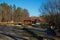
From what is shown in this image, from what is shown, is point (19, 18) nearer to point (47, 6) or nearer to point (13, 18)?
point (13, 18)

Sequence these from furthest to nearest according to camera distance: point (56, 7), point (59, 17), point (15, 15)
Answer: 1. point (15, 15)
2. point (56, 7)
3. point (59, 17)

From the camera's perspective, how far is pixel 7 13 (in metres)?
75.7

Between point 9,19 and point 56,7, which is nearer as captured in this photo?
point 56,7

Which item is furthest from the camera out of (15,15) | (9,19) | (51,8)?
(15,15)

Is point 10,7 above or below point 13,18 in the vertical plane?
above

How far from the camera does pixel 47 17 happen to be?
99.3 ft

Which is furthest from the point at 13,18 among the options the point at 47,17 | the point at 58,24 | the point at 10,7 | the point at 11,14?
the point at 58,24

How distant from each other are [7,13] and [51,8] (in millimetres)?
48797

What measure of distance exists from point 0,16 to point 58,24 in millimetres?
45721

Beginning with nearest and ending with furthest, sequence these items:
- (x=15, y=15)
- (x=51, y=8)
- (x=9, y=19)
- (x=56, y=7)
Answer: (x=56, y=7) < (x=51, y=8) < (x=9, y=19) < (x=15, y=15)

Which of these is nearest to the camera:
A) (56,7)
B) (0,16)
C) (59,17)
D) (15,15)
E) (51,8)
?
(59,17)

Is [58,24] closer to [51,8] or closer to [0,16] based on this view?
[51,8]

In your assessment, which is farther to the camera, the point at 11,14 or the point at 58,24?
the point at 11,14

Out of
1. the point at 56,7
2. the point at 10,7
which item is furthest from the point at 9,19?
the point at 56,7
